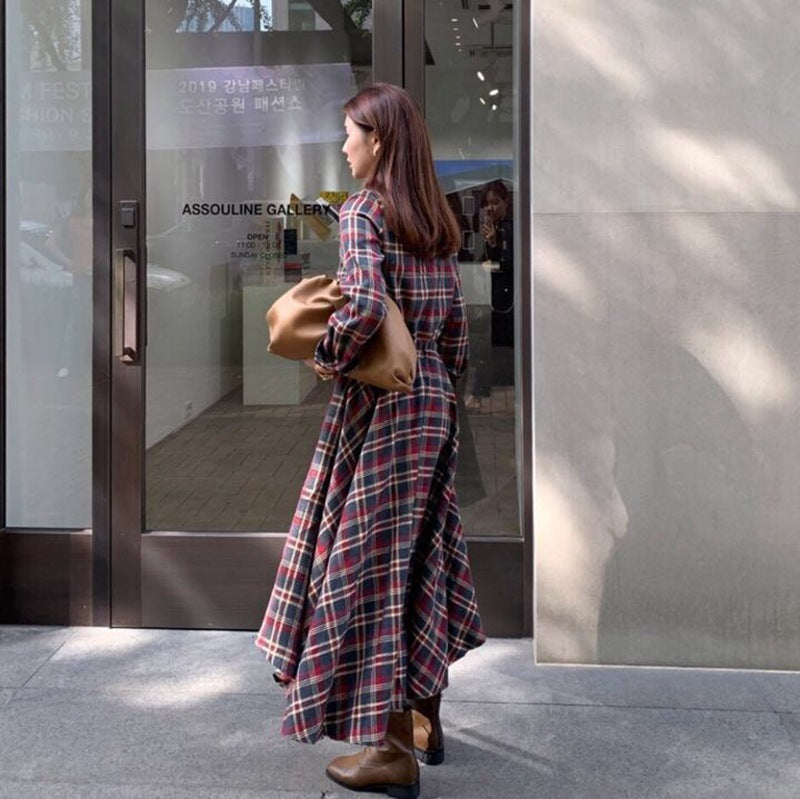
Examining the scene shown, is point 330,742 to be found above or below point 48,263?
below

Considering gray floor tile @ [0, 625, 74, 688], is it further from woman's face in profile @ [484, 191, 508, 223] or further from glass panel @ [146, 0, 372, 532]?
woman's face in profile @ [484, 191, 508, 223]

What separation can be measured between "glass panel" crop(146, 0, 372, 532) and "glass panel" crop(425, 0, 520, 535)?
34cm

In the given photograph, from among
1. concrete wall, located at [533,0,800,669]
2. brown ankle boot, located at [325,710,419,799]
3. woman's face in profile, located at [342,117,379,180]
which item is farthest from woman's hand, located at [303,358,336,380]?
concrete wall, located at [533,0,800,669]

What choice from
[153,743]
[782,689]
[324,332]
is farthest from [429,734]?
[782,689]

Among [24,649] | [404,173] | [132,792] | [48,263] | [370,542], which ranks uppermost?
[404,173]

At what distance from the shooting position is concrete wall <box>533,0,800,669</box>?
4594mm

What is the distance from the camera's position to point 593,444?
470 cm

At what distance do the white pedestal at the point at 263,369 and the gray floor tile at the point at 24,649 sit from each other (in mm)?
1188

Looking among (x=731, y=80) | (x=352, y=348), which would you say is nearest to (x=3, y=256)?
(x=352, y=348)

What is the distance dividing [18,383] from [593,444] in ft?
7.69

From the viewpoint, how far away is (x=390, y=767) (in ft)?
12.0

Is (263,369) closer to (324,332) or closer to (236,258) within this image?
(236,258)

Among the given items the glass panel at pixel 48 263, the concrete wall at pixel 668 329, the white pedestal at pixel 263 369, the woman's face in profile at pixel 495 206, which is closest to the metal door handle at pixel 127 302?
the glass panel at pixel 48 263

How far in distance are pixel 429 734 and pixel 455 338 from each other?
119 centimetres
